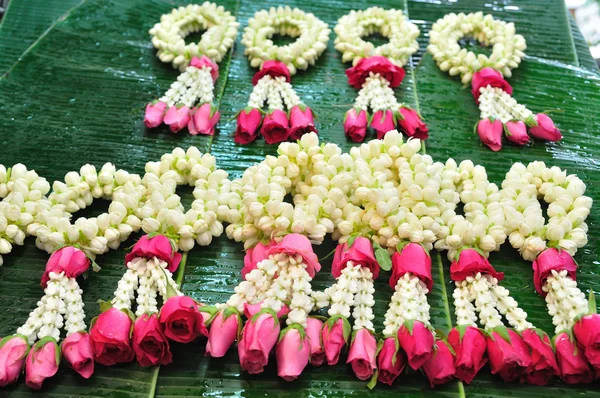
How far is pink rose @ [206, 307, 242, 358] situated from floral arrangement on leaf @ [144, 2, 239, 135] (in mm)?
442

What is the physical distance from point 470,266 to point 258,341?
330mm

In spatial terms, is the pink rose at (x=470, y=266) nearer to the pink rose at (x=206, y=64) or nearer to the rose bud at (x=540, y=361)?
the rose bud at (x=540, y=361)

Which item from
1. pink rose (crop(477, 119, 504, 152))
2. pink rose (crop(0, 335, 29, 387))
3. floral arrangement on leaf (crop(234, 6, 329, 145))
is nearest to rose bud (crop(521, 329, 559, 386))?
pink rose (crop(477, 119, 504, 152))

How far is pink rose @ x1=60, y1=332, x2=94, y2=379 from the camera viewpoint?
80cm

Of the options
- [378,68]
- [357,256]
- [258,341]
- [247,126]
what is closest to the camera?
[258,341]

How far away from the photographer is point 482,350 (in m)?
0.81

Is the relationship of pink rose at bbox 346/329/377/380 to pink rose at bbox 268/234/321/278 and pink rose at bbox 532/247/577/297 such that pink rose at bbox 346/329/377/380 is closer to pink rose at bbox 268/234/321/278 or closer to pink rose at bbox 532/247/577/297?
pink rose at bbox 268/234/321/278

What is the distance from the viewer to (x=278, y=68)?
1262mm

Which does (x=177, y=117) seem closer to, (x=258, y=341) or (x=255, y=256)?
(x=255, y=256)

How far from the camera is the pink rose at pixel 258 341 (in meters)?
0.78

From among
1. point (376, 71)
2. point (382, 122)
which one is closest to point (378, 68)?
point (376, 71)

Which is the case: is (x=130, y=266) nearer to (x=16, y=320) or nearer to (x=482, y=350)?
(x=16, y=320)

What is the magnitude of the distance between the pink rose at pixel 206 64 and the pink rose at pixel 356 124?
30 cm

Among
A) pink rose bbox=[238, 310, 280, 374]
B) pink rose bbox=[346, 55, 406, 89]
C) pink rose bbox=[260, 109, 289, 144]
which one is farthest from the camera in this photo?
pink rose bbox=[346, 55, 406, 89]
